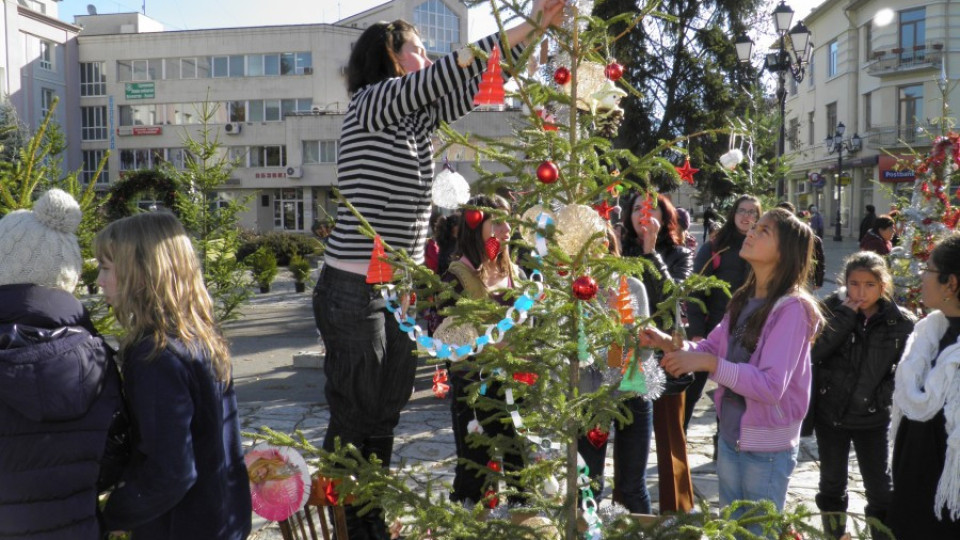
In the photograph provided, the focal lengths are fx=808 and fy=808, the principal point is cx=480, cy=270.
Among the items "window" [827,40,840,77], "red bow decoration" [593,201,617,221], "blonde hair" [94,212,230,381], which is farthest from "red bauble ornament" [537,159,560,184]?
"window" [827,40,840,77]

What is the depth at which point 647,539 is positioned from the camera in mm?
2420

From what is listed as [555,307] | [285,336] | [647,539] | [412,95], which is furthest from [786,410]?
[285,336]

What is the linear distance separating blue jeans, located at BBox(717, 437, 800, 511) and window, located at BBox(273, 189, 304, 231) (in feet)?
162

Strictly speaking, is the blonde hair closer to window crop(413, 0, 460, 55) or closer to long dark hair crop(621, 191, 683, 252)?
long dark hair crop(621, 191, 683, 252)

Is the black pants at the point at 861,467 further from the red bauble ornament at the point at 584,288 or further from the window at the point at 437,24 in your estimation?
the window at the point at 437,24

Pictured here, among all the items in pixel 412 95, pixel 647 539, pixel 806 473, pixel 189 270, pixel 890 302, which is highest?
pixel 412 95

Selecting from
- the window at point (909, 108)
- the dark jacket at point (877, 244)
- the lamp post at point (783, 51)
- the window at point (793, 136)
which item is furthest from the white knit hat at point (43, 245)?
the window at point (909, 108)

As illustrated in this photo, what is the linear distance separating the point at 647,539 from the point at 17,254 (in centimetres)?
205

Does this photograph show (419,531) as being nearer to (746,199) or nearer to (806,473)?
(806,473)

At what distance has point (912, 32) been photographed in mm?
37844

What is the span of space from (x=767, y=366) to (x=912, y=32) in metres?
41.2

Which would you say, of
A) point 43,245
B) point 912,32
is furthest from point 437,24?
point 43,245

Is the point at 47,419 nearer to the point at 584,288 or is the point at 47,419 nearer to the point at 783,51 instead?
the point at 584,288

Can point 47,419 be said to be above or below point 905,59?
below
